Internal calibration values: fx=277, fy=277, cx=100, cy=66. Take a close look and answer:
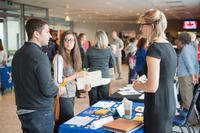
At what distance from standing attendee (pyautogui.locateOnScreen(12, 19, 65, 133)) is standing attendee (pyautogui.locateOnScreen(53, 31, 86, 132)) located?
2.22ft

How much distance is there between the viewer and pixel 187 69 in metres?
4.61

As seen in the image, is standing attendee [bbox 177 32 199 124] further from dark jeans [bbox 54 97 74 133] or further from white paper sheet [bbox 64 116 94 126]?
white paper sheet [bbox 64 116 94 126]

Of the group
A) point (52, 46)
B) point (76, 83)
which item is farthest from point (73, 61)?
point (52, 46)

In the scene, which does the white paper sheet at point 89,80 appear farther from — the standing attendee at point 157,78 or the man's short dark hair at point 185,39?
the man's short dark hair at point 185,39

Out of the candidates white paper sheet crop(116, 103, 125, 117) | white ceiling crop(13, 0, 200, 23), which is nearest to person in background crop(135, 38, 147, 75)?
white paper sheet crop(116, 103, 125, 117)

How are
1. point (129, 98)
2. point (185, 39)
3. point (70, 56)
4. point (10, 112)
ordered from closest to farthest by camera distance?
point (70, 56)
point (129, 98)
point (185, 39)
point (10, 112)

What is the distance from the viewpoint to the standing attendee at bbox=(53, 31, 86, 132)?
280cm

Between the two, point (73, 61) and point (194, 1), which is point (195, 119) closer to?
point (73, 61)

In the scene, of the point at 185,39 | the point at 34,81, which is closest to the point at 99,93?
the point at 185,39

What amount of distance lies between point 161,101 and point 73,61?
1295 mm

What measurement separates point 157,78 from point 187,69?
2946 mm

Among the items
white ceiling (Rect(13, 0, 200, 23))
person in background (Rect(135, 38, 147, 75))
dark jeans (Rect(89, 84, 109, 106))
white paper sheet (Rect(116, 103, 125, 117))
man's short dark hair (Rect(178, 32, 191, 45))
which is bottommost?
dark jeans (Rect(89, 84, 109, 106))

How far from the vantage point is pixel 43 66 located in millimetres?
1950

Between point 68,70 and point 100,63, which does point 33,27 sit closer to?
point 68,70
